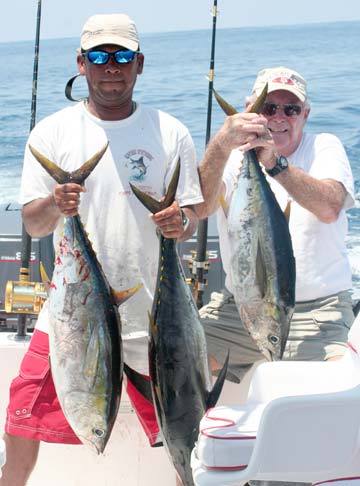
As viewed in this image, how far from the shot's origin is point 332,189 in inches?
104

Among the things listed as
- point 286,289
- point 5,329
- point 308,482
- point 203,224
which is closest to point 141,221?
point 286,289

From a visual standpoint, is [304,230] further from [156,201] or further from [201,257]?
[156,201]

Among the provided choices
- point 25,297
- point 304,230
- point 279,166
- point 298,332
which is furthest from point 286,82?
point 25,297

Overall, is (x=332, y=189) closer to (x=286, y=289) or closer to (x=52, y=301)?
(x=286, y=289)

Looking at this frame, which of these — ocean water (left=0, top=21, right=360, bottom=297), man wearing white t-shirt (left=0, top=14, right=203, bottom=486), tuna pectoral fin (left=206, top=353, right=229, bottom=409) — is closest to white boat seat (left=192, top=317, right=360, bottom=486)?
tuna pectoral fin (left=206, top=353, right=229, bottom=409)

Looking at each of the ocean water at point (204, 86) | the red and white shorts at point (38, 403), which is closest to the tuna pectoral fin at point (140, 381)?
the red and white shorts at point (38, 403)

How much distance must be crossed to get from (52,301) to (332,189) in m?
1.00

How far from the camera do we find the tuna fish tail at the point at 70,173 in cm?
222

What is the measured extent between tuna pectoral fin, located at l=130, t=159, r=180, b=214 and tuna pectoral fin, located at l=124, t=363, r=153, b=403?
1.84ft

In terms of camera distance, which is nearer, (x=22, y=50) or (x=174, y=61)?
(x=174, y=61)

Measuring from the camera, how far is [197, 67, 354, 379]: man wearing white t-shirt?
2.67 metres

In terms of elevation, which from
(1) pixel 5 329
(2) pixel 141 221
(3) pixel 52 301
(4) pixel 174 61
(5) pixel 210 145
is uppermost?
(4) pixel 174 61

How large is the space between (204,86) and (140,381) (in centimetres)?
777

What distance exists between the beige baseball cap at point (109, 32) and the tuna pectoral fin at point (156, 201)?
0.46 meters
